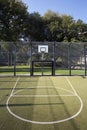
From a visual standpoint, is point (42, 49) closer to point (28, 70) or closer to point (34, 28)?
point (28, 70)

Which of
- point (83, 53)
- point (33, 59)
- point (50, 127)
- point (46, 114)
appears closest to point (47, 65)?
point (33, 59)

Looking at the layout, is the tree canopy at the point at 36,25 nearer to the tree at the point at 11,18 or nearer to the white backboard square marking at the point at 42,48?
the tree at the point at 11,18

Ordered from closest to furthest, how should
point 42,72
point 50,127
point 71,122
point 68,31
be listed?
1. point 50,127
2. point 71,122
3. point 42,72
4. point 68,31

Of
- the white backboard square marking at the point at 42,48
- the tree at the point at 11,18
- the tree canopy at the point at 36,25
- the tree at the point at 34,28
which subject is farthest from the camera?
the tree at the point at 34,28

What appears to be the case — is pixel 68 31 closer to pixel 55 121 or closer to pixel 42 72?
pixel 42 72

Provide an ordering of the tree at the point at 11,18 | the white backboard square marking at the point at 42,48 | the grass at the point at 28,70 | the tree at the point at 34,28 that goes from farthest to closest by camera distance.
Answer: the tree at the point at 34,28
the tree at the point at 11,18
the grass at the point at 28,70
the white backboard square marking at the point at 42,48

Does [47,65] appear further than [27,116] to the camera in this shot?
Yes

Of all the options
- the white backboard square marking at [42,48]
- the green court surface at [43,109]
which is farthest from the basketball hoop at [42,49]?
the green court surface at [43,109]

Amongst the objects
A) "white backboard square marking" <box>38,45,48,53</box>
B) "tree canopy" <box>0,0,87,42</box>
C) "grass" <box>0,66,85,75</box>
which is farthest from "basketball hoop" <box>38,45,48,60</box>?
"tree canopy" <box>0,0,87,42</box>

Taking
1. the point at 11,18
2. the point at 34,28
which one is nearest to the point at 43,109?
A: the point at 11,18

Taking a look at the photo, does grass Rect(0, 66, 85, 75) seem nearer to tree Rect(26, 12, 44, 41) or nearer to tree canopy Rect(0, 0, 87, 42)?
tree canopy Rect(0, 0, 87, 42)

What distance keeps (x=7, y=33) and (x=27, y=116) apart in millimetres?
31874

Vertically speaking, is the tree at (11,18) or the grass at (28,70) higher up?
the tree at (11,18)

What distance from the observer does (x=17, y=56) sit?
23594 millimetres
